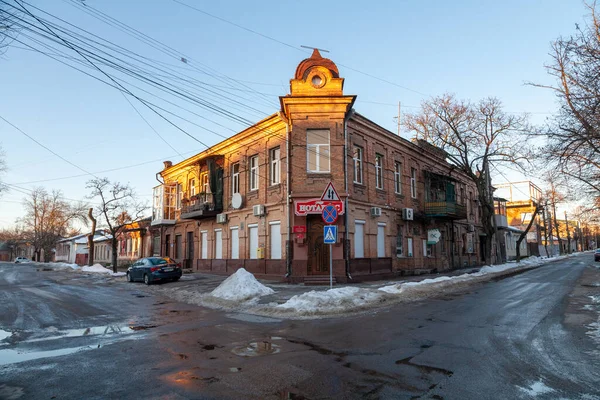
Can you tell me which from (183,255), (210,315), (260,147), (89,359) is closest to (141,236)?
(183,255)

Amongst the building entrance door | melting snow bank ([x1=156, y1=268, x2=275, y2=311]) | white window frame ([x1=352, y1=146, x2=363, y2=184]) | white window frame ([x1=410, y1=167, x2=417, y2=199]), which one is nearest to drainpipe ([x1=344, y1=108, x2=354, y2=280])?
the building entrance door

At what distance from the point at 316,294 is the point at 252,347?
189 inches

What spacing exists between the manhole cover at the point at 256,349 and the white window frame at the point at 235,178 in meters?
17.7

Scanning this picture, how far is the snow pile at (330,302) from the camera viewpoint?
1021cm

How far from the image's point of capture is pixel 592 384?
4.50 metres

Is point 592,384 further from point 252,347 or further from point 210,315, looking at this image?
point 210,315

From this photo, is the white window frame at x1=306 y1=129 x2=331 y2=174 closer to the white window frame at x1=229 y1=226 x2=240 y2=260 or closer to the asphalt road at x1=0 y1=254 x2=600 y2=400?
the white window frame at x1=229 y1=226 x2=240 y2=260

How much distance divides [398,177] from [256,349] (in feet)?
65.9

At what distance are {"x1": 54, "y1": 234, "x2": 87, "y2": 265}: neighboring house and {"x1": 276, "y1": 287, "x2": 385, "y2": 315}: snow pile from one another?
64221 millimetres

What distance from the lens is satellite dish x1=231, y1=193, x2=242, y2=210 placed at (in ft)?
73.2

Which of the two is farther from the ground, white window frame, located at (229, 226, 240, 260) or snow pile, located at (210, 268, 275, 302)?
white window frame, located at (229, 226, 240, 260)

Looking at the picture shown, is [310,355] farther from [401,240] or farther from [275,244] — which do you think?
[401,240]

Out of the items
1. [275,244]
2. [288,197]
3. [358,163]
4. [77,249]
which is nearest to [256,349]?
[288,197]

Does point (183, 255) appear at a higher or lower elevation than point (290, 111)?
lower
